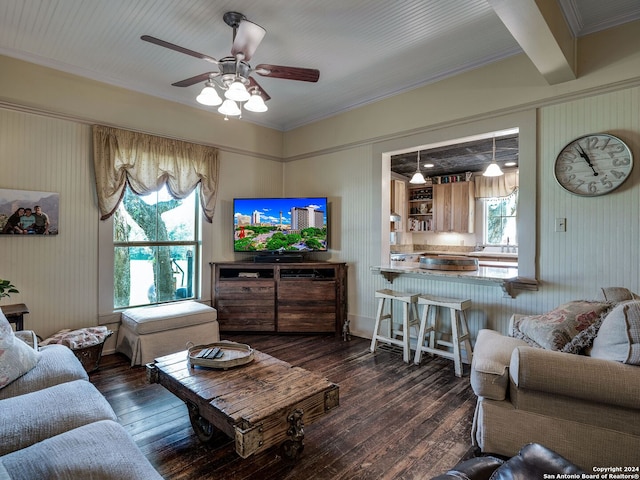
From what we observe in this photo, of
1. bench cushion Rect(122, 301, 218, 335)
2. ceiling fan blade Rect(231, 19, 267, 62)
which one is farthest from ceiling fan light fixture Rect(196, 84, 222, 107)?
bench cushion Rect(122, 301, 218, 335)

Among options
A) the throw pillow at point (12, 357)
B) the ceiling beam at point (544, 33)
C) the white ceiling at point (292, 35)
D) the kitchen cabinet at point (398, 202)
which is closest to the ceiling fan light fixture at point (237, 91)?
the white ceiling at point (292, 35)

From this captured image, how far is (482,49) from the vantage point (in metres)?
2.95

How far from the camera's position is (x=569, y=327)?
195cm

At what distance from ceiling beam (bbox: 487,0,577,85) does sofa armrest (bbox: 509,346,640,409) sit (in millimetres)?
1853

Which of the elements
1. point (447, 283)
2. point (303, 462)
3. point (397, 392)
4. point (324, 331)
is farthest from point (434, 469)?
point (324, 331)

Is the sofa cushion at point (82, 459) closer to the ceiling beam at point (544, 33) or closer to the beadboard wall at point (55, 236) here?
the beadboard wall at point (55, 236)

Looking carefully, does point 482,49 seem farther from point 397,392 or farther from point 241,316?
point 241,316

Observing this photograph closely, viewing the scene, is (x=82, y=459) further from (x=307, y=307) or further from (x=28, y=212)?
(x=307, y=307)

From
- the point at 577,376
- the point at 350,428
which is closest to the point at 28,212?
the point at 350,428

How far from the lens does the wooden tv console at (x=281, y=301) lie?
416 centimetres

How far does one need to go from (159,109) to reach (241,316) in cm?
260

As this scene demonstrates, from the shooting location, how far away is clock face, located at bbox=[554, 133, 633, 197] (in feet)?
8.25

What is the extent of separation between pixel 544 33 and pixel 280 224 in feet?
10.5

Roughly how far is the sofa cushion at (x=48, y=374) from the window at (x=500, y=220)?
703 cm
